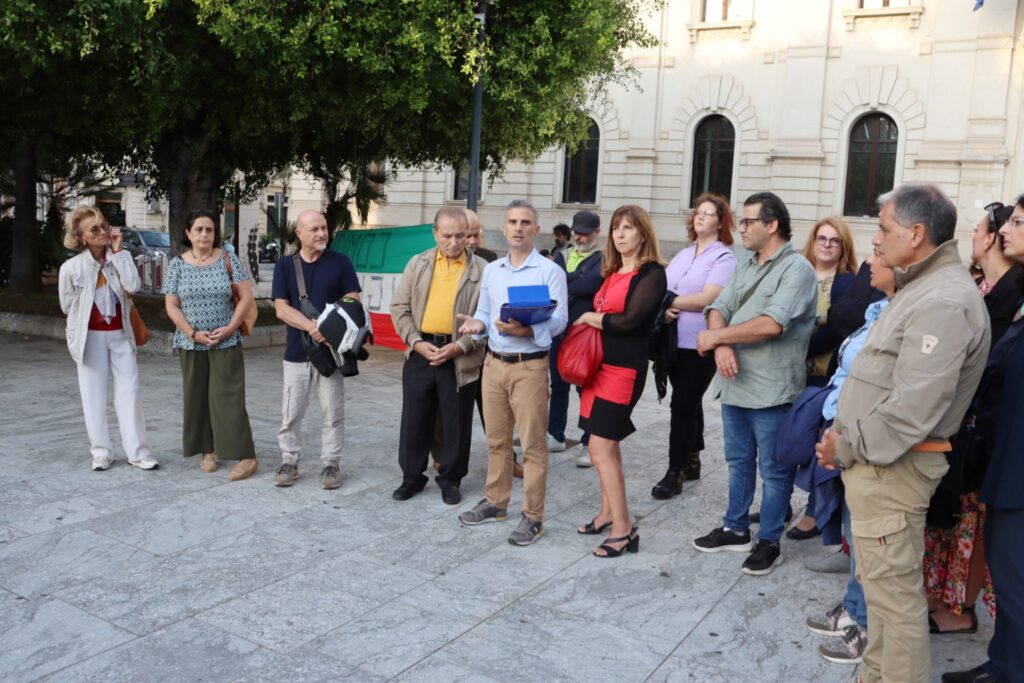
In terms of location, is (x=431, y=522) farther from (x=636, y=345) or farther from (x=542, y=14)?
(x=542, y=14)

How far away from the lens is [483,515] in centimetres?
564

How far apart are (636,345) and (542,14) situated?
741cm

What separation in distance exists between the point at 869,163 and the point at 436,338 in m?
24.3

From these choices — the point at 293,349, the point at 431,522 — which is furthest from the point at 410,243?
the point at 431,522

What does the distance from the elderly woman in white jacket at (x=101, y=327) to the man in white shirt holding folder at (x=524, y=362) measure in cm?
263

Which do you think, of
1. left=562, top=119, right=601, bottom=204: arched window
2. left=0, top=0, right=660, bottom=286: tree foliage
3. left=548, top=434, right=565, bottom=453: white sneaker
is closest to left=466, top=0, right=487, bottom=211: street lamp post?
left=0, top=0, right=660, bottom=286: tree foliage

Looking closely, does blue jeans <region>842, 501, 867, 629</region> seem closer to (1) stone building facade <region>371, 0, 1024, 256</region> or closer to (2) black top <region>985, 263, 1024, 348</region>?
(2) black top <region>985, 263, 1024, 348</region>

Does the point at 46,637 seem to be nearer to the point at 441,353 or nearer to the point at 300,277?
the point at 441,353

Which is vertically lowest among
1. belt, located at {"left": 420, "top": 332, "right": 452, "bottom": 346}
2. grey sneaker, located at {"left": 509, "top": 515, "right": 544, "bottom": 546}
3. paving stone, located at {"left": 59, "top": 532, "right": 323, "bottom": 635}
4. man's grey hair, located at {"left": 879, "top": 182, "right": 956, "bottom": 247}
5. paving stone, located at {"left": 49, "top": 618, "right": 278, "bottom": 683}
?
paving stone, located at {"left": 59, "top": 532, "right": 323, "bottom": 635}

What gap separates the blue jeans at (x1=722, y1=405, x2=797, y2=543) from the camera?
16.2 ft

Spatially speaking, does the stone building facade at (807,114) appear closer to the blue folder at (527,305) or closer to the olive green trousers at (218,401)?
the olive green trousers at (218,401)

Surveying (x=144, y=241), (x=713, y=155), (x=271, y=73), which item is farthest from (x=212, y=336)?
(x=144, y=241)

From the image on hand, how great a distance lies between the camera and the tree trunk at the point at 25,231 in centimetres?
1636

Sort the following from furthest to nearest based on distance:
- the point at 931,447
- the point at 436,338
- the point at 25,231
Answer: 1. the point at 25,231
2. the point at 436,338
3. the point at 931,447
